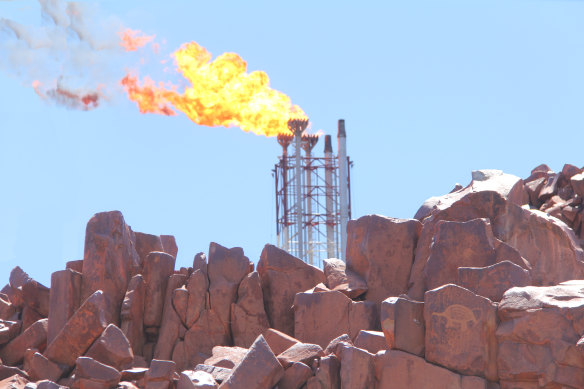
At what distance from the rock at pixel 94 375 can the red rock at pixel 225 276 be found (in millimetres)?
6391

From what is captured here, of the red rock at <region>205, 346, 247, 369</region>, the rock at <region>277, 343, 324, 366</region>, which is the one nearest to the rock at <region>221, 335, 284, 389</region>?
the rock at <region>277, 343, 324, 366</region>

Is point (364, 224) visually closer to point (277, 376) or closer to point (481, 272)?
point (481, 272)

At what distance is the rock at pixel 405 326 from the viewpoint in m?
24.2

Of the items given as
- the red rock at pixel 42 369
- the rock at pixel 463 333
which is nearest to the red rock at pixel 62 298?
the red rock at pixel 42 369

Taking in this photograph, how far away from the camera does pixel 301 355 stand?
82.7 ft

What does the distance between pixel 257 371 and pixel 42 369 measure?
8343 mm

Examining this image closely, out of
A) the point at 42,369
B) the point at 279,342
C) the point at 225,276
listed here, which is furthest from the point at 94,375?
the point at 225,276

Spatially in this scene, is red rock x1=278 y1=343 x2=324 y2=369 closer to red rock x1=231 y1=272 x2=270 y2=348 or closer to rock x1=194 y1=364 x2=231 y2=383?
rock x1=194 y1=364 x2=231 y2=383

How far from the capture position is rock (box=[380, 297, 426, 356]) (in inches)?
954

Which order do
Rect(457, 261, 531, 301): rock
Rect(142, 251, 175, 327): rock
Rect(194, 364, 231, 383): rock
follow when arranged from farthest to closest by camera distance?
Rect(142, 251, 175, 327): rock → Rect(457, 261, 531, 301): rock → Rect(194, 364, 231, 383): rock

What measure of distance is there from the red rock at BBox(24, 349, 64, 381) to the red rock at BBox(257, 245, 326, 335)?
24.1ft

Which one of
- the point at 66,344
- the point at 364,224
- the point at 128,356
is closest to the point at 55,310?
the point at 66,344

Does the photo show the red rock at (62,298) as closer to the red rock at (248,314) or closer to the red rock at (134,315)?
the red rock at (134,315)

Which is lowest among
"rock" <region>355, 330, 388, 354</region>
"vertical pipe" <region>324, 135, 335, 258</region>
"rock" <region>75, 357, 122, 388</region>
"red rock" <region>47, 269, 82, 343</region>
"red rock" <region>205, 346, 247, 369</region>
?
"rock" <region>75, 357, 122, 388</region>
